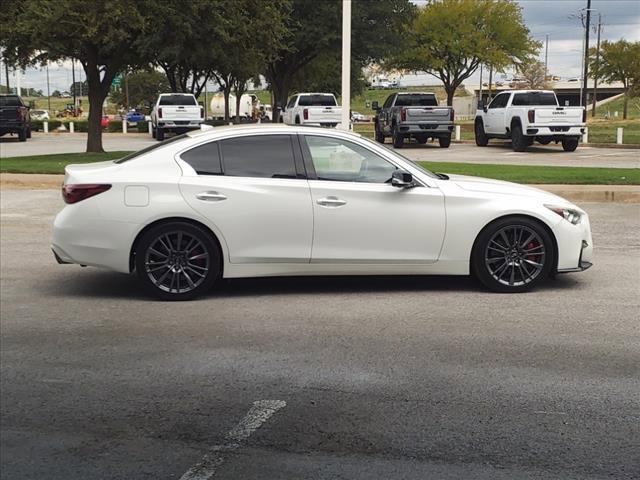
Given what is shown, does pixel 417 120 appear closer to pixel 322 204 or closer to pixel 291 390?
pixel 322 204

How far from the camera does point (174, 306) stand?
270 inches

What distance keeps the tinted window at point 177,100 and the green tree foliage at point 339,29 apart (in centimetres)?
430

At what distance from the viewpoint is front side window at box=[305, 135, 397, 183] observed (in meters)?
7.15

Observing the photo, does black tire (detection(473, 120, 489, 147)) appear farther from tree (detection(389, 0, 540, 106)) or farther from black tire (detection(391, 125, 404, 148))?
tree (detection(389, 0, 540, 106))

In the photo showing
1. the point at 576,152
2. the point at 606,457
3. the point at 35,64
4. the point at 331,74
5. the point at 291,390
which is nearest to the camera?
the point at 606,457

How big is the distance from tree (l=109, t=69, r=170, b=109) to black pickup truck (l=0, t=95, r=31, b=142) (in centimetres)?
5447

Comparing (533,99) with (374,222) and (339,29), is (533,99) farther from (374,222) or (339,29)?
(374,222)

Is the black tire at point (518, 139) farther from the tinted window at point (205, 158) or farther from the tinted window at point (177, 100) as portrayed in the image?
the tinted window at point (205, 158)

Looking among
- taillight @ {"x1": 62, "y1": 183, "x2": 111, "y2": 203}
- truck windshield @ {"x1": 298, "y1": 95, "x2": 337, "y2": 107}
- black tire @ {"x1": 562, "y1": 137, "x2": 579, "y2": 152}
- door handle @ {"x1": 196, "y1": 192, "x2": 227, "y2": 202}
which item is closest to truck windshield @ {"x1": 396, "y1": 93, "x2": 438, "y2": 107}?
truck windshield @ {"x1": 298, "y1": 95, "x2": 337, "y2": 107}

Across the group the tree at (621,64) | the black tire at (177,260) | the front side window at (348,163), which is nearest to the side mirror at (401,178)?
the front side window at (348,163)

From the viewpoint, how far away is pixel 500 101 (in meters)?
29.1

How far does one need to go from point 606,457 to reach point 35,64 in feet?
75.8

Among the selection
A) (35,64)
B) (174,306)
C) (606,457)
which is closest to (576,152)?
(35,64)

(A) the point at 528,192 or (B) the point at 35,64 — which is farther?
(B) the point at 35,64
